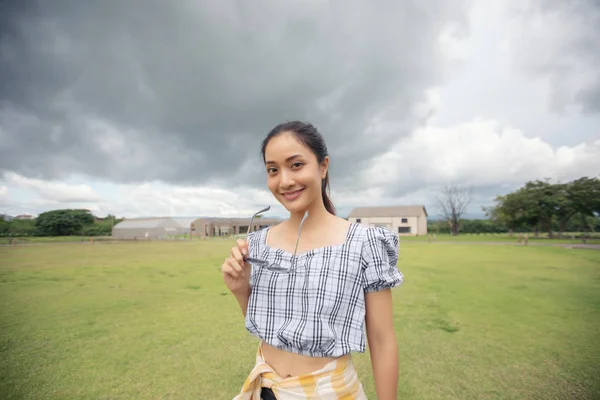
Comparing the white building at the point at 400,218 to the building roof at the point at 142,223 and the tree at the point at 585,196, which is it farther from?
the building roof at the point at 142,223

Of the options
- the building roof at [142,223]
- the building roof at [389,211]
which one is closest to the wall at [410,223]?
the building roof at [389,211]

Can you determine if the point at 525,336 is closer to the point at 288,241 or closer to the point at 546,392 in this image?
the point at 546,392

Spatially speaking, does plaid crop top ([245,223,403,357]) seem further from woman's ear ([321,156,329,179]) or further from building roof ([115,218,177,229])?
building roof ([115,218,177,229])

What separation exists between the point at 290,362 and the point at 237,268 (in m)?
0.47

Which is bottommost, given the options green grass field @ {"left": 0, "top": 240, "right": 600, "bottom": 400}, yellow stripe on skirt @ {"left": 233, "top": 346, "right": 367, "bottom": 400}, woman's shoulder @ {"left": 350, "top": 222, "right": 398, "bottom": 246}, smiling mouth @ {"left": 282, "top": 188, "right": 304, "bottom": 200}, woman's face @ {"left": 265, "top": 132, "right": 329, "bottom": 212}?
green grass field @ {"left": 0, "top": 240, "right": 600, "bottom": 400}

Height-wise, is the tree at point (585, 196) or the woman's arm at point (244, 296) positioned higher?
the tree at point (585, 196)

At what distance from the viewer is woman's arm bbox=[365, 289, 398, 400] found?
122 cm

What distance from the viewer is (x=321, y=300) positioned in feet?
3.90

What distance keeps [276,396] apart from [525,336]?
169 inches

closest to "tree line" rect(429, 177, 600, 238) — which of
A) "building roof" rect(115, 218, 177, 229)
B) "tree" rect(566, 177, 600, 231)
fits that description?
"tree" rect(566, 177, 600, 231)

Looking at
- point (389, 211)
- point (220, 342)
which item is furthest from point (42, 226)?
point (389, 211)

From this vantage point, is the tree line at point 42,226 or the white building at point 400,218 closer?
the tree line at point 42,226

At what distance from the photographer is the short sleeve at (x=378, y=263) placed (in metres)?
1.21

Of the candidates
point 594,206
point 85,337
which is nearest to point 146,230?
point 85,337
